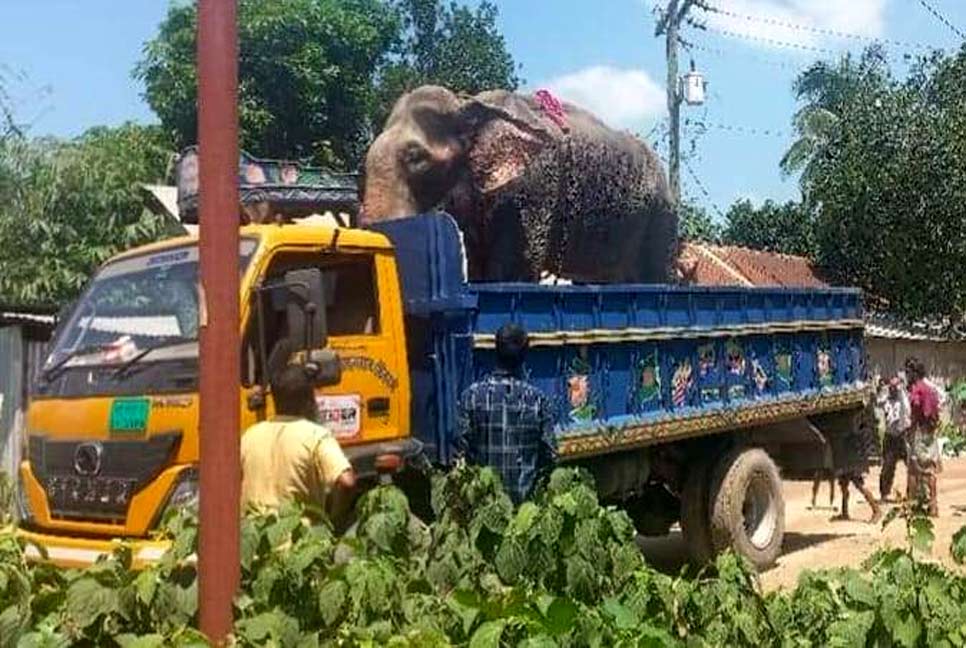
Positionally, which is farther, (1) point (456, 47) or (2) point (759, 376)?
(1) point (456, 47)

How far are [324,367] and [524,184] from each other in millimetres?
4168

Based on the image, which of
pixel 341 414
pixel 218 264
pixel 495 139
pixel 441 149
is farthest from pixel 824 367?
pixel 218 264

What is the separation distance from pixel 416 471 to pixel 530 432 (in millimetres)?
574

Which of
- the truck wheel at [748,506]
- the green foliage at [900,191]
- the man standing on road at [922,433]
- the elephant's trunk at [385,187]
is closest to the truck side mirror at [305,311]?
the elephant's trunk at [385,187]

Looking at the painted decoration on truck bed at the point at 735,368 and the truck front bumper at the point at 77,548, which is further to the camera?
the painted decoration on truck bed at the point at 735,368

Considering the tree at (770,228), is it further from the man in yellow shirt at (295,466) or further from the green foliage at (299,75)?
the man in yellow shirt at (295,466)

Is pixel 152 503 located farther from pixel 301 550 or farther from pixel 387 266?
pixel 301 550

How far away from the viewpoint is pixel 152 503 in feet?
16.3

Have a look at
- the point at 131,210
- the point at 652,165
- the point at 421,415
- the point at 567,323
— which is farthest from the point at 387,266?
the point at 131,210

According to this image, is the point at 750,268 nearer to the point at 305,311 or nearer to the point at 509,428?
the point at 509,428

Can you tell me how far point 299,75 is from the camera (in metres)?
21.0

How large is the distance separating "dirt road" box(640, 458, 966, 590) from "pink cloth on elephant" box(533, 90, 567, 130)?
3406mm

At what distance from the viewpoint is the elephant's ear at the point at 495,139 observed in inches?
340

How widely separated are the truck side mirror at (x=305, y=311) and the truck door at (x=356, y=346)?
0.18m
